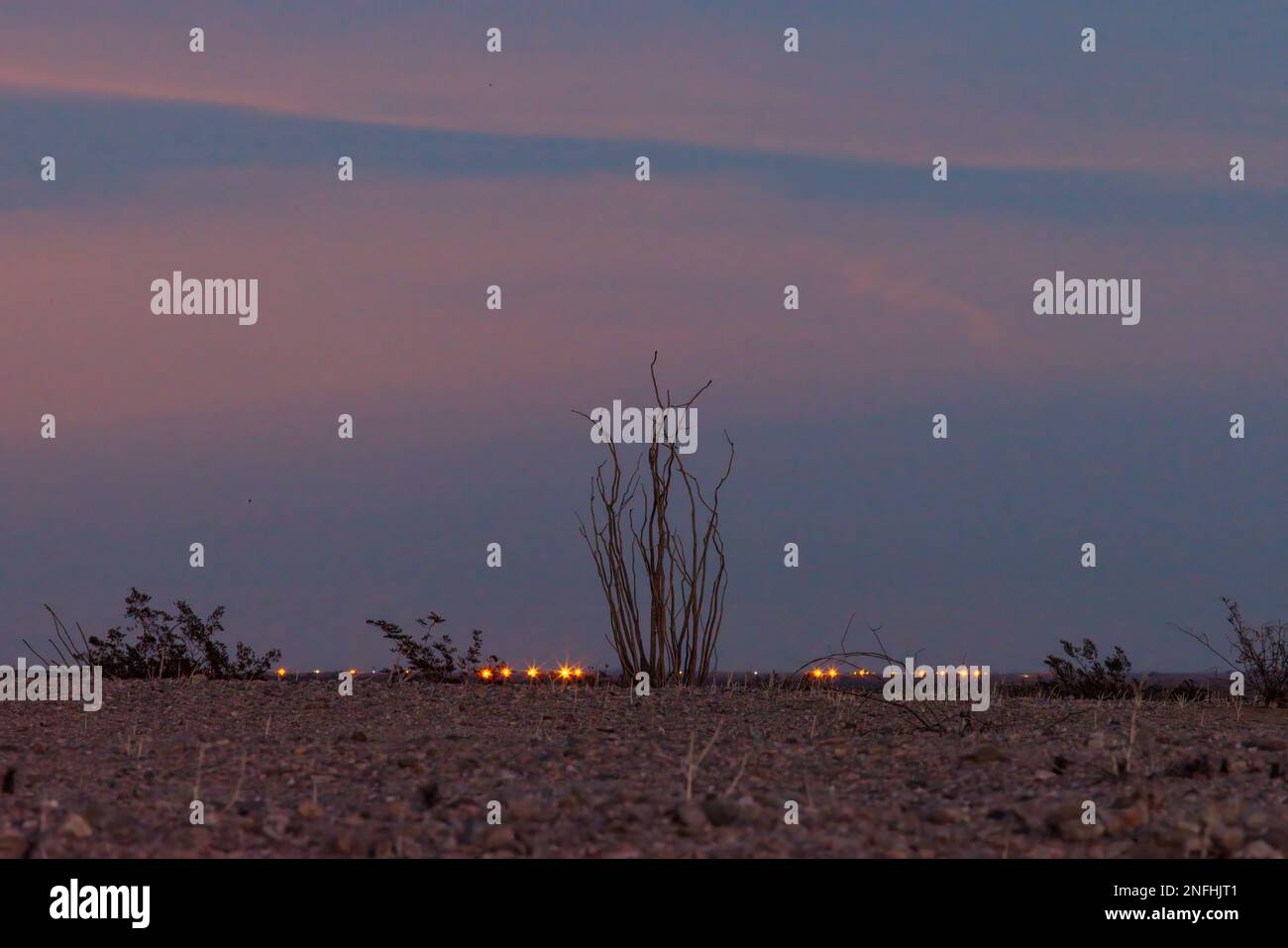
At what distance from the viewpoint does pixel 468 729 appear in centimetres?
739

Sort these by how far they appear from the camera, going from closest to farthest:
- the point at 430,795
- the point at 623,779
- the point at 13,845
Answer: the point at 13,845 < the point at 430,795 < the point at 623,779

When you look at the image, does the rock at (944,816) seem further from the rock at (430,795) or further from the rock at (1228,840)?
the rock at (430,795)

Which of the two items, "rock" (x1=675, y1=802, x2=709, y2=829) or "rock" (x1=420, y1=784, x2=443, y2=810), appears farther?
"rock" (x1=420, y1=784, x2=443, y2=810)

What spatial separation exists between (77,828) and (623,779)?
1958 mm

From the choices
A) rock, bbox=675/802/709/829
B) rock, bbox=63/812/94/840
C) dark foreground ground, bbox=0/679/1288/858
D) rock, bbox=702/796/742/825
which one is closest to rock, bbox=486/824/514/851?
dark foreground ground, bbox=0/679/1288/858

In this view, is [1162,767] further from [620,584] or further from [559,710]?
[620,584]

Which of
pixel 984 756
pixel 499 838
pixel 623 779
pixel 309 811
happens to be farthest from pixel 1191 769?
pixel 309 811

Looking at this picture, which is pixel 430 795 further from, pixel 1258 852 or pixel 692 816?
pixel 1258 852

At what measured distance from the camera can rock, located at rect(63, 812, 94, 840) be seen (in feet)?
14.6

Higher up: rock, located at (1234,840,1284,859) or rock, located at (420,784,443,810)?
rock, located at (420,784,443,810)

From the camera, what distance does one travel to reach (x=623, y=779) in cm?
552

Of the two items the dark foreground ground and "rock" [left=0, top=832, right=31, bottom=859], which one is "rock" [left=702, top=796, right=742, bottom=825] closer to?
the dark foreground ground
